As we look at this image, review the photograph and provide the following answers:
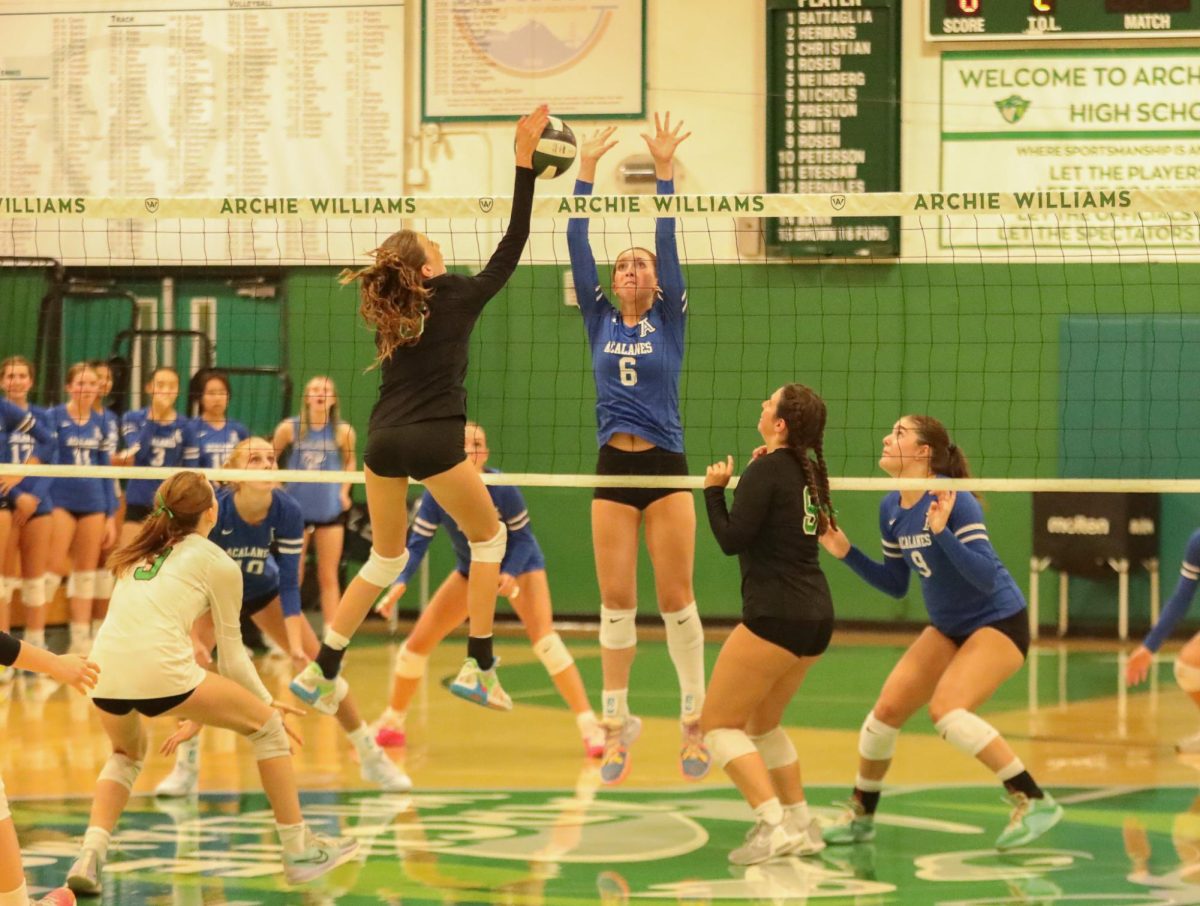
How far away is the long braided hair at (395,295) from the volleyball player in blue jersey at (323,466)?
4.54 metres

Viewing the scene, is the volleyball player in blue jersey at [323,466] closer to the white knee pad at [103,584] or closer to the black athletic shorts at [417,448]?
the white knee pad at [103,584]

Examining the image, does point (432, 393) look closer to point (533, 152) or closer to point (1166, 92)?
point (533, 152)

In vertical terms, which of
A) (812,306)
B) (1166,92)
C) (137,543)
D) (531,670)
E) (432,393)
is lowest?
(531,670)

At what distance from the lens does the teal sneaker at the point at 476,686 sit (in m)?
6.00

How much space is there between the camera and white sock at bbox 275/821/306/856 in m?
5.30

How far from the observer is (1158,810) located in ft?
21.7

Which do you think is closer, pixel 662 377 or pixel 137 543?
pixel 137 543

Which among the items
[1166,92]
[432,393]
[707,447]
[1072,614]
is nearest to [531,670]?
[707,447]

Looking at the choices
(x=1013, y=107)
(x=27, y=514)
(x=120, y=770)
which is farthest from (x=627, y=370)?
(x=1013, y=107)

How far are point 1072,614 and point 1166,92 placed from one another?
3923mm

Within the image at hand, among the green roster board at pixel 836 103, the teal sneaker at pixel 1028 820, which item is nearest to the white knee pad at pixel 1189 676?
the teal sneaker at pixel 1028 820

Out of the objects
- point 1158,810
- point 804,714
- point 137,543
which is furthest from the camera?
point 804,714

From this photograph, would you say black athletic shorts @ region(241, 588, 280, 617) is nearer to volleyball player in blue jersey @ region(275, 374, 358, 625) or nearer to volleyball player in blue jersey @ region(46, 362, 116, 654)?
volleyball player in blue jersey @ region(275, 374, 358, 625)

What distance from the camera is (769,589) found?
5.55 meters
